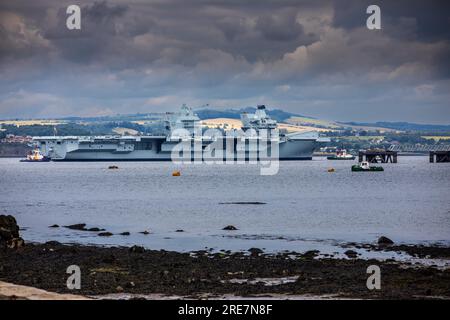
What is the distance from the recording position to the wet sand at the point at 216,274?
23.2 meters

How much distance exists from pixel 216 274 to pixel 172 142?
148 metres

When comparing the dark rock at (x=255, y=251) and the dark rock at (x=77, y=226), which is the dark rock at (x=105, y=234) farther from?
the dark rock at (x=255, y=251)

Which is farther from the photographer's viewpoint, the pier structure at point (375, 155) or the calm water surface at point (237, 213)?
the pier structure at point (375, 155)

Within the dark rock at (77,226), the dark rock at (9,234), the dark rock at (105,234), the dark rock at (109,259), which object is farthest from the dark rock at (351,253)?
the dark rock at (77,226)

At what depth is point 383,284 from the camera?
24359 millimetres

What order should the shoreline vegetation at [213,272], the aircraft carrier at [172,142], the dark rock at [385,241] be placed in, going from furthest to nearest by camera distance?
the aircraft carrier at [172,142] → the dark rock at [385,241] → the shoreline vegetation at [213,272]

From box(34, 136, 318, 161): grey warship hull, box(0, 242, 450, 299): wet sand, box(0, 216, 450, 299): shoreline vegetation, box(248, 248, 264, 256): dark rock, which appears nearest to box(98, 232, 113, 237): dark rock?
box(0, 216, 450, 299): shoreline vegetation

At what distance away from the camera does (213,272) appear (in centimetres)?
2734

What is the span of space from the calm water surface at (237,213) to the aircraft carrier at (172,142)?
2743 inches

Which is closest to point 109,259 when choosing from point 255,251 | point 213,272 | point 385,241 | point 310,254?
point 213,272

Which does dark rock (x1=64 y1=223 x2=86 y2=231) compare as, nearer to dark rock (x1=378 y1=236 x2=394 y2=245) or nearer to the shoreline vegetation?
the shoreline vegetation

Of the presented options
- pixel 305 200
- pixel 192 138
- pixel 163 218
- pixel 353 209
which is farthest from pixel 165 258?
pixel 192 138

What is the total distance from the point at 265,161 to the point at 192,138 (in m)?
24.4

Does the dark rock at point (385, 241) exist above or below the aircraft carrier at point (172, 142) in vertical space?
below
